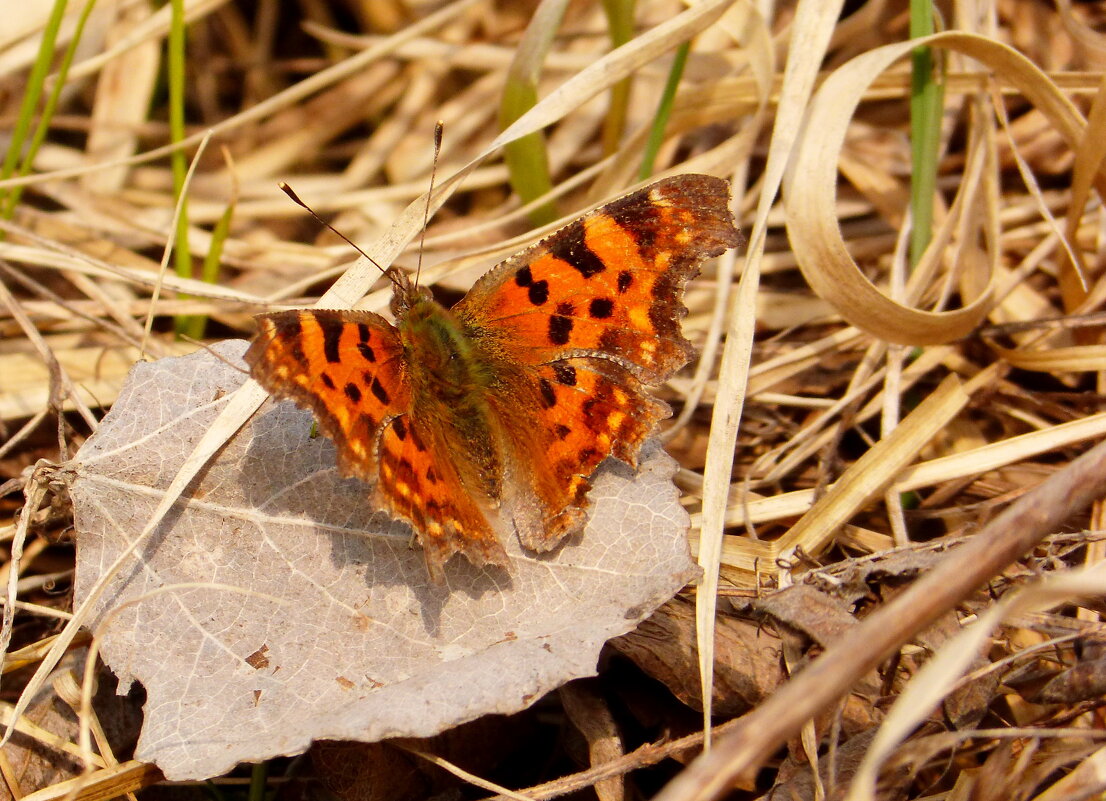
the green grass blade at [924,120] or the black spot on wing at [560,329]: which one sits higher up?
the green grass blade at [924,120]

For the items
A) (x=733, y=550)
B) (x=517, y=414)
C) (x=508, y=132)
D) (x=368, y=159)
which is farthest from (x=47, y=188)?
(x=733, y=550)

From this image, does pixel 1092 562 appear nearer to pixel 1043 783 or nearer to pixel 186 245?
pixel 1043 783

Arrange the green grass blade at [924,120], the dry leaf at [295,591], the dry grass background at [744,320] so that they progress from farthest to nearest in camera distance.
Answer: the green grass blade at [924,120] → the dry grass background at [744,320] → the dry leaf at [295,591]

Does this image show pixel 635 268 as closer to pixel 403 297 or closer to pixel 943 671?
pixel 403 297

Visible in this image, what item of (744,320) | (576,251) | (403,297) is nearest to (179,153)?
(403,297)

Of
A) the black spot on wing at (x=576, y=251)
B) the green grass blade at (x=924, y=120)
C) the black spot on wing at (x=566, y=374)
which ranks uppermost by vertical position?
the green grass blade at (x=924, y=120)

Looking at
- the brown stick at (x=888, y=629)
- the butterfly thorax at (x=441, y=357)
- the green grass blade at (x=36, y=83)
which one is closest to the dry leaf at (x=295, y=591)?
the butterfly thorax at (x=441, y=357)

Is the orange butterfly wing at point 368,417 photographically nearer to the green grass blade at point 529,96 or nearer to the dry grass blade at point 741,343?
the dry grass blade at point 741,343

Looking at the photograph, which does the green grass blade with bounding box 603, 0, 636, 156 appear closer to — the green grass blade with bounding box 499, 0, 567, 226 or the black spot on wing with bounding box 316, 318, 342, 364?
the green grass blade with bounding box 499, 0, 567, 226
